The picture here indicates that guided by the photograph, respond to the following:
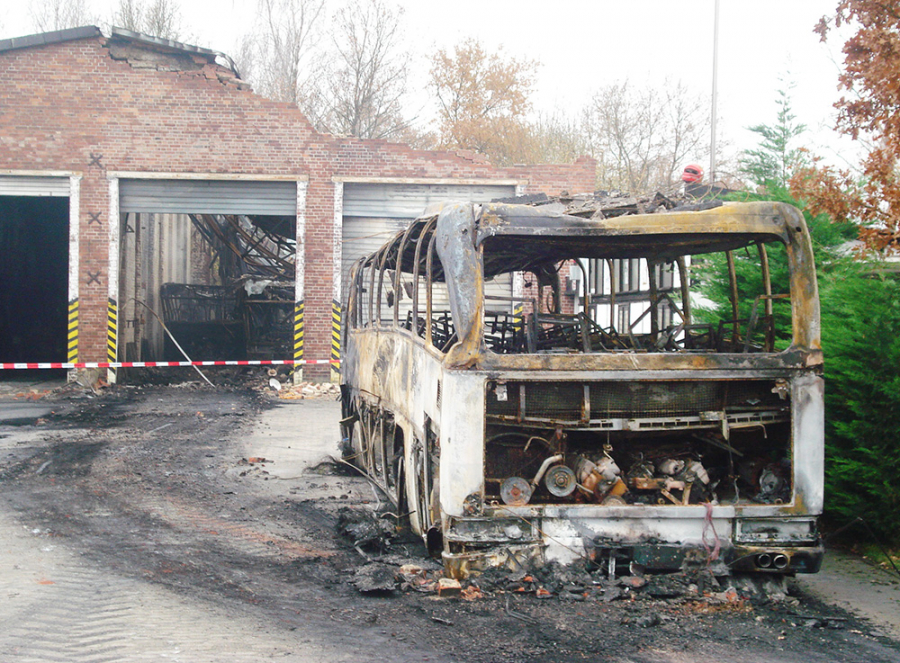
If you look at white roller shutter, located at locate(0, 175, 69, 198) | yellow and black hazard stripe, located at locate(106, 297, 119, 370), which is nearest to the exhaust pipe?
yellow and black hazard stripe, located at locate(106, 297, 119, 370)

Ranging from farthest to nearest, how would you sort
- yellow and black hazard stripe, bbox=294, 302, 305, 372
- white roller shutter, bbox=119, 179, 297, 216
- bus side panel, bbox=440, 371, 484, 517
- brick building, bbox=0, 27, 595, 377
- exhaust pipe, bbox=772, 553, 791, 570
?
yellow and black hazard stripe, bbox=294, 302, 305, 372, white roller shutter, bbox=119, 179, 297, 216, brick building, bbox=0, 27, 595, 377, exhaust pipe, bbox=772, 553, 791, 570, bus side panel, bbox=440, 371, 484, 517

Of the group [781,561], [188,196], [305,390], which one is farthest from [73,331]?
[781,561]

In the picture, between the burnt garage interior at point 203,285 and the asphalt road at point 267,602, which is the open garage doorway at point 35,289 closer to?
the burnt garage interior at point 203,285

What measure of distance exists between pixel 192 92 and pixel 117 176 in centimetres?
251

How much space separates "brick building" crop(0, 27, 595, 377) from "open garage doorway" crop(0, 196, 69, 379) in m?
5.10

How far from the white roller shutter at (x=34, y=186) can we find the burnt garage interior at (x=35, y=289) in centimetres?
483

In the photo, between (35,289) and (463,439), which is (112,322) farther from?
(463,439)

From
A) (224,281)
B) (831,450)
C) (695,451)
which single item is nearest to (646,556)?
(695,451)

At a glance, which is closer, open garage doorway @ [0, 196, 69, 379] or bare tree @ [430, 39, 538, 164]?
open garage doorway @ [0, 196, 69, 379]

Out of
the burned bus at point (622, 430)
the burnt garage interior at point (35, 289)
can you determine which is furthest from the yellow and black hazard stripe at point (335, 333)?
the burned bus at point (622, 430)

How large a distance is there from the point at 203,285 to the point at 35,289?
4610 mm

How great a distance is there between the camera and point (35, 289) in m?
25.2

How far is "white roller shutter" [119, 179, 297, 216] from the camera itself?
65.6 ft

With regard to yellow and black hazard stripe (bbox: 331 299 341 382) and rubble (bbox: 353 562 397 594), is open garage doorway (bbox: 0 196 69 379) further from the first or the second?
rubble (bbox: 353 562 397 594)
